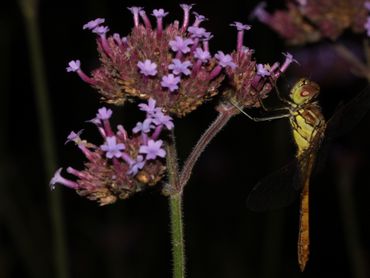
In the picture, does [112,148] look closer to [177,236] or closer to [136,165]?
[136,165]

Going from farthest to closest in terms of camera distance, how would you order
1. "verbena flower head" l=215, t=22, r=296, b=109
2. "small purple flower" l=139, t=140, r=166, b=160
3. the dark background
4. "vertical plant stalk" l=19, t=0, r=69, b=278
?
the dark background → "vertical plant stalk" l=19, t=0, r=69, b=278 → "verbena flower head" l=215, t=22, r=296, b=109 → "small purple flower" l=139, t=140, r=166, b=160

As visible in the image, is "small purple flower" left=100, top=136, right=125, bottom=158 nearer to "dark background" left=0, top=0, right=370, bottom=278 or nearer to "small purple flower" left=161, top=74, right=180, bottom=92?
"small purple flower" left=161, top=74, right=180, bottom=92

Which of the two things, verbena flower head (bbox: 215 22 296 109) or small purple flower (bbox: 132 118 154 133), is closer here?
small purple flower (bbox: 132 118 154 133)

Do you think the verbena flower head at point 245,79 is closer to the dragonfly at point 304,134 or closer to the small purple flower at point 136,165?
the dragonfly at point 304,134

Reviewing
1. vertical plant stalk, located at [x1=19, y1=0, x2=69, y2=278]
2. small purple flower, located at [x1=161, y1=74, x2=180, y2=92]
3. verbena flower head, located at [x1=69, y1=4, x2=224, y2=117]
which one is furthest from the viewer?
vertical plant stalk, located at [x1=19, y1=0, x2=69, y2=278]

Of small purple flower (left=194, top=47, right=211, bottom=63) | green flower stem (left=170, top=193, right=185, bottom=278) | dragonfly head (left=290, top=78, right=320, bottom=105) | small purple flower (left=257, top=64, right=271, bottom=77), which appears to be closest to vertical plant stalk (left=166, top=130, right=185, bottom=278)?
green flower stem (left=170, top=193, right=185, bottom=278)
